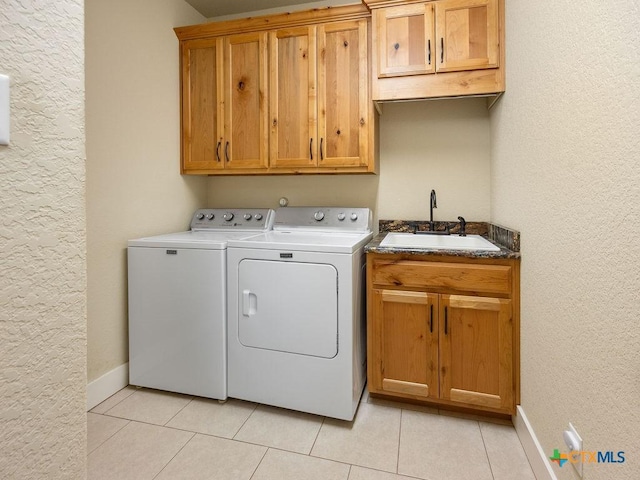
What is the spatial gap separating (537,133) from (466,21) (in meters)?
0.95

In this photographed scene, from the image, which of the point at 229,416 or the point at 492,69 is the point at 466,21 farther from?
the point at 229,416

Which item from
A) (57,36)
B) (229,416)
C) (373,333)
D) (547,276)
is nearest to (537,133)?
(547,276)

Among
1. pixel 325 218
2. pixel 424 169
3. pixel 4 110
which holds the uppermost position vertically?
pixel 424 169

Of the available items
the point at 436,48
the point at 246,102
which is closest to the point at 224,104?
the point at 246,102

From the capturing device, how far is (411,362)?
187cm

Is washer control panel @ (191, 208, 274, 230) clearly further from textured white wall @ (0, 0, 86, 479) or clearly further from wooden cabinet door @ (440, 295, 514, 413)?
textured white wall @ (0, 0, 86, 479)

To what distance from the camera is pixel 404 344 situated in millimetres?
1882

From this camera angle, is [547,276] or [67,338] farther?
[547,276]

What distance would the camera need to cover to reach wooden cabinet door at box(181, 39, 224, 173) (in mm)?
2500

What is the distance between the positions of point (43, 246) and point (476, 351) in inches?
70.6

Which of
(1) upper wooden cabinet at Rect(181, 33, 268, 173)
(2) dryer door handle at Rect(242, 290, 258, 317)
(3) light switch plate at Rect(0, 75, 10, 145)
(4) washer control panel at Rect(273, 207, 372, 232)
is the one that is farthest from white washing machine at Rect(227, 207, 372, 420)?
(3) light switch plate at Rect(0, 75, 10, 145)

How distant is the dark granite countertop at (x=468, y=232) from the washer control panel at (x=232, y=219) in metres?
0.82

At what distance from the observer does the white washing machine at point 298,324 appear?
5.78ft

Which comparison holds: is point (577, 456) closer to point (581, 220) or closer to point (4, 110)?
point (581, 220)
